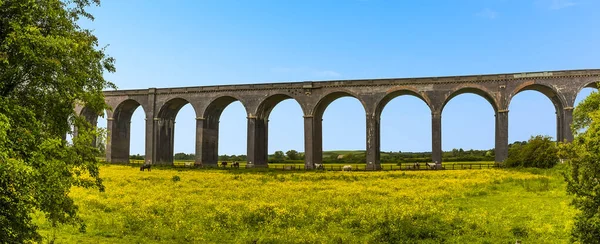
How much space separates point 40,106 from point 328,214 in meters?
12.0

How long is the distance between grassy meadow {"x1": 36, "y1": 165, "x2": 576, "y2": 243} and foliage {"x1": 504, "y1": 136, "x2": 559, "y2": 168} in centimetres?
1210

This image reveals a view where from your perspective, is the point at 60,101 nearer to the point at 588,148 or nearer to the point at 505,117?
the point at 588,148

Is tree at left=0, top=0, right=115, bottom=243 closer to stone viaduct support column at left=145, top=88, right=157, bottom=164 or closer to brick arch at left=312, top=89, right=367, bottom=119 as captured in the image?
brick arch at left=312, top=89, right=367, bottom=119

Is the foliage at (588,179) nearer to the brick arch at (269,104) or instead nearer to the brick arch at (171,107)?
the brick arch at (269,104)

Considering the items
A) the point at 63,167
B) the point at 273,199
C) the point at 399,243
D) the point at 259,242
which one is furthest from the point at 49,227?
the point at 399,243

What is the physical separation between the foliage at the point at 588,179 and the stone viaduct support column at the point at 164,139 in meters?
53.4

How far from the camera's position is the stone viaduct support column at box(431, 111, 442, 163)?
47.4m

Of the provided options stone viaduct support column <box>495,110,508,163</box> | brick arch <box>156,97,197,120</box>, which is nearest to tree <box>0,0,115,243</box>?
stone viaduct support column <box>495,110,508,163</box>

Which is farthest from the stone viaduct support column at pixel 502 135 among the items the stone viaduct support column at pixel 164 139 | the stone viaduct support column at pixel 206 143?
the stone viaduct support column at pixel 164 139

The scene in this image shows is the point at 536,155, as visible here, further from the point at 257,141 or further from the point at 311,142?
the point at 257,141

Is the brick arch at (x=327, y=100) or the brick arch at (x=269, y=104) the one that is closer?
the brick arch at (x=327, y=100)

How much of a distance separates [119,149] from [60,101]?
52965 millimetres

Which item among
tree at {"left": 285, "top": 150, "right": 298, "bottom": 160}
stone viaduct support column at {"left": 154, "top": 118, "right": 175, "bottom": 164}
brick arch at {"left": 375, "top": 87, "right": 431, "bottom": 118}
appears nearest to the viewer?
brick arch at {"left": 375, "top": 87, "right": 431, "bottom": 118}

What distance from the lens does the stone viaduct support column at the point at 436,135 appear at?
47406 mm
